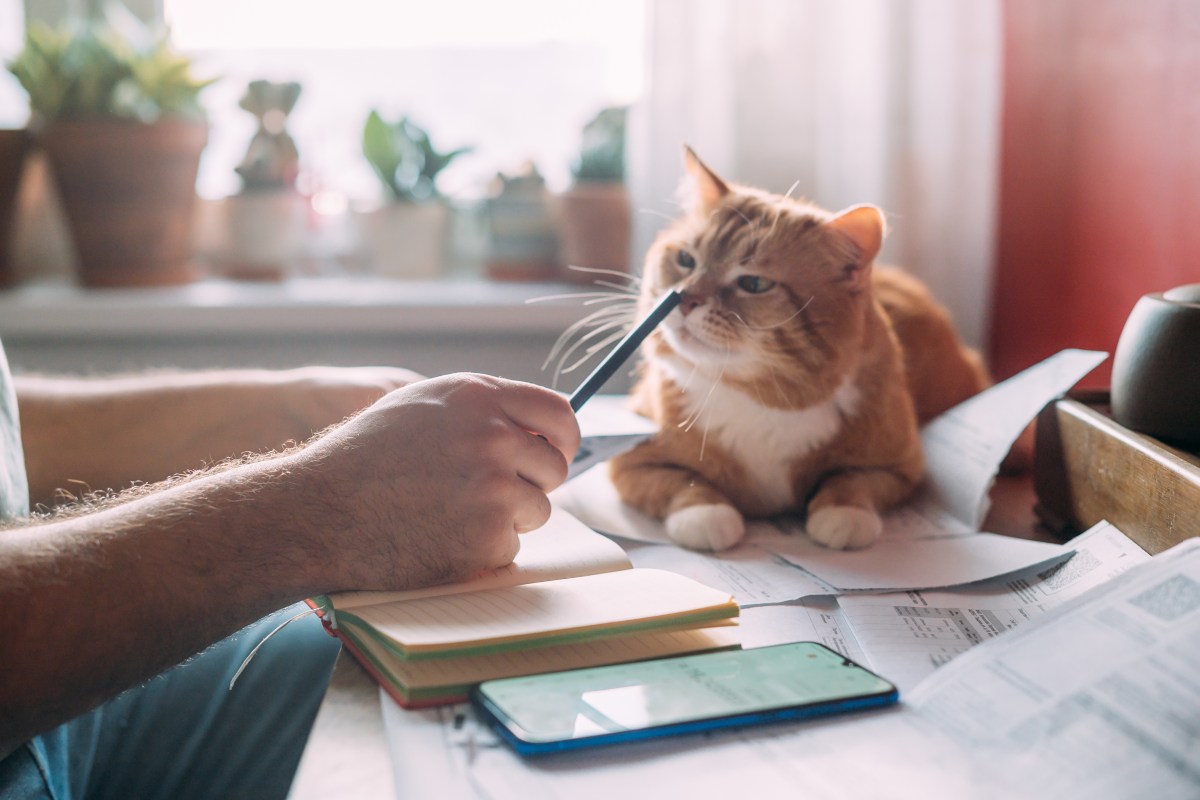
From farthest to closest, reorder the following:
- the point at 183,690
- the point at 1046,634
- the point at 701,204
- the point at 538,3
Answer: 1. the point at 538,3
2. the point at 701,204
3. the point at 183,690
4. the point at 1046,634

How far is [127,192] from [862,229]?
4.45 feet

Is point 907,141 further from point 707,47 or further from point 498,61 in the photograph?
point 498,61

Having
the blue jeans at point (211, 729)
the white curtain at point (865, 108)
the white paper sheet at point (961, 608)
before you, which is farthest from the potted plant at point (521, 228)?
the white paper sheet at point (961, 608)

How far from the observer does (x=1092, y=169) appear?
137 cm

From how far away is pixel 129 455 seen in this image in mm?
1068

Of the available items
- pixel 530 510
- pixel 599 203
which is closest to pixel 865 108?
pixel 599 203

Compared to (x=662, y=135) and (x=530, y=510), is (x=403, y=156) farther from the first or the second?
(x=530, y=510)

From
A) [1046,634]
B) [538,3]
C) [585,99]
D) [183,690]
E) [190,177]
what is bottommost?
[183,690]

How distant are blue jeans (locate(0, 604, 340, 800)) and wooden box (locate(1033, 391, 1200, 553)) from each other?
65 cm

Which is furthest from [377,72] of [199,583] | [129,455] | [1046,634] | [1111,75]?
[1046,634]

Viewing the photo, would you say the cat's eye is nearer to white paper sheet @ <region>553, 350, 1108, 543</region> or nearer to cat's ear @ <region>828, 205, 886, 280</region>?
cat's ear @ <region>828, 205, 886, 280</region>

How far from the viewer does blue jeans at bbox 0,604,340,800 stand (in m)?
0.82

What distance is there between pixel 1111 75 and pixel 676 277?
2.14 feet

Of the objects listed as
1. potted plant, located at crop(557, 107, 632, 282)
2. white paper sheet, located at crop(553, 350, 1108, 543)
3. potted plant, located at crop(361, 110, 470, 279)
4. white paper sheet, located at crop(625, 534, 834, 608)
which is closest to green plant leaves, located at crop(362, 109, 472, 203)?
potted plant, located at crop(361, 110, 470, 279)
